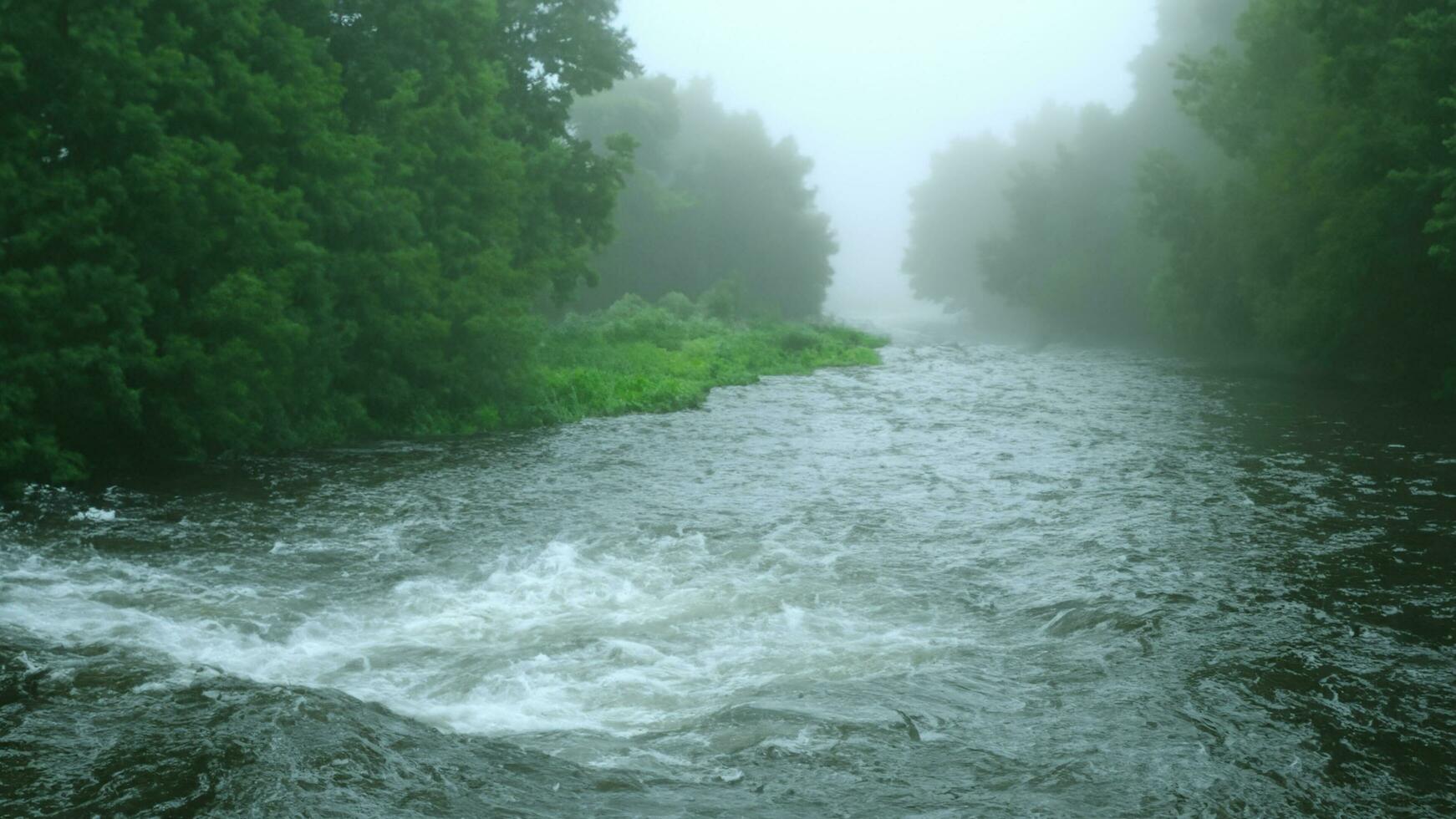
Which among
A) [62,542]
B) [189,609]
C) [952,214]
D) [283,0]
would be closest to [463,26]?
[283,0]

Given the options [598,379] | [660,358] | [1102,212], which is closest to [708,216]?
[1102,212]

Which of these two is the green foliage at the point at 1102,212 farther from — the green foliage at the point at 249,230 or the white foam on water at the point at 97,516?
the white foam on water at the point at 97,516

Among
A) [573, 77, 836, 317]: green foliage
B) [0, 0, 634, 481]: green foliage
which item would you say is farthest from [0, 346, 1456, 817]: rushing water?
[573, 77, 836, 317]: green foliage

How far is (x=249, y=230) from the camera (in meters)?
20.0

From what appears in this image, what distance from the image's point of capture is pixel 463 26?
2638cm

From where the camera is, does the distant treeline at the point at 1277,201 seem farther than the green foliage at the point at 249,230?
Yes

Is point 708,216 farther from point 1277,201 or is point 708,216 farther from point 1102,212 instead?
point 1277,201

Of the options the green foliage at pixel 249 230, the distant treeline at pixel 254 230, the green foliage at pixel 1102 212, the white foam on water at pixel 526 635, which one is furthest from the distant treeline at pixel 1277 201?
the green foliage at pixel 249 230

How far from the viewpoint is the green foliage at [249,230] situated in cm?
1758

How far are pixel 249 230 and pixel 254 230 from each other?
105mm

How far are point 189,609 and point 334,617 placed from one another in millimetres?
1332

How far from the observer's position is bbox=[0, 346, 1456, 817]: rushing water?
770cm

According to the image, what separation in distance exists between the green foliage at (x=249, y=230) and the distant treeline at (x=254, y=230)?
4 cm

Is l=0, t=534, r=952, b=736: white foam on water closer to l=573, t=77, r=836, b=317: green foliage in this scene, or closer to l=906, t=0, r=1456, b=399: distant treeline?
l=906, t=0, r=1456, b=399: distant treeline
